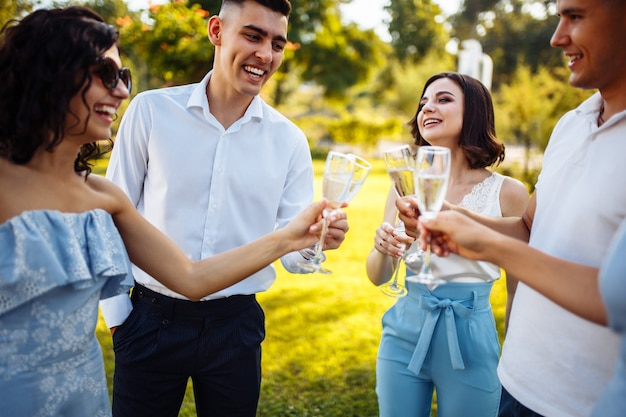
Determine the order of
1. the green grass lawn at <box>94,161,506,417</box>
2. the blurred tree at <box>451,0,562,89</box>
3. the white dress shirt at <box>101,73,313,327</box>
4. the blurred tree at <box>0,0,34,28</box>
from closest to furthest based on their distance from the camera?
the white dress shirt at <box>101,73,313,327</box>
the green grass lawn at <box>94,161,506,417</box>
the blurred tree at <box>0,0,34,28</box>
the blurred tree at <box>451,0,562,89</box>

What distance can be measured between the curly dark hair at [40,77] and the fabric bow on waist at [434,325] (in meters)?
1.98

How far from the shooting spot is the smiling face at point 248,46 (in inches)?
114

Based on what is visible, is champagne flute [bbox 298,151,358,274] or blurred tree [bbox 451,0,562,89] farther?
blurred tree [bbox 451,0,562,89]

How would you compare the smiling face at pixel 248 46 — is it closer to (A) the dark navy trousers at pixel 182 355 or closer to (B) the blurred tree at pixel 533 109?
(A) the dark navy trousers at pixel 182 355

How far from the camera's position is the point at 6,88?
1916 millimetres

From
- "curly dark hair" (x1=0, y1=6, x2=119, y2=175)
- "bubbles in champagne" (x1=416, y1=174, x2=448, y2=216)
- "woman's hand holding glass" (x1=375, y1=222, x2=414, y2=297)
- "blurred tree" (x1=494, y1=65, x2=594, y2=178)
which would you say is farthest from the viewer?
"blurred tree" (x1=494, y1=65, x2=594, y2=178)

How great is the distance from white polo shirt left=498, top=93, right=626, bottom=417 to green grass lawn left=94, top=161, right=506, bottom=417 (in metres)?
2.85

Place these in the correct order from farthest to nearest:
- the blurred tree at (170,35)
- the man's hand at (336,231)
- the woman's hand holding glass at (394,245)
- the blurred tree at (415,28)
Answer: the blurred tree at (415,28)
the blurred tree at (170,35)
the woman's hand holding glass at (394,245)
the man's hand at (336,231)

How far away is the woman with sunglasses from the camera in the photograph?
1.82m

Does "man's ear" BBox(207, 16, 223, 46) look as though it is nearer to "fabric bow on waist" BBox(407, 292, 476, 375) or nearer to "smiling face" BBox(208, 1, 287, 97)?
"smiling face" BBox(208, 1, 287, 97)

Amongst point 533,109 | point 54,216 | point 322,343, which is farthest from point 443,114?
point 533,109

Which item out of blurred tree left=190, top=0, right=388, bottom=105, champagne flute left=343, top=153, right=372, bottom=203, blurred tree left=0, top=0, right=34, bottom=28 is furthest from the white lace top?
blurred tree left=190, top=0, right=388, bottom=105

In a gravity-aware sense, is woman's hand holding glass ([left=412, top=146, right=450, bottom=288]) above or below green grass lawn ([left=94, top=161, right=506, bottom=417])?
above

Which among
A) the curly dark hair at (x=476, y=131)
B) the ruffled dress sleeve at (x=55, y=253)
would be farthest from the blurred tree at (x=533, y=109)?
the ruffled dress sleeve at (x=55, y=253)
